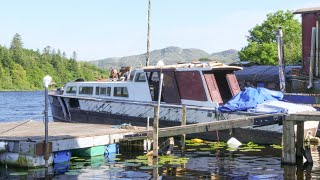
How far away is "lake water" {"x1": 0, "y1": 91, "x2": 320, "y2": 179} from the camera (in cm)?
1557

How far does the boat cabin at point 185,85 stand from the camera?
23375 millimetres

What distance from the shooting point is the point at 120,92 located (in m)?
27.0

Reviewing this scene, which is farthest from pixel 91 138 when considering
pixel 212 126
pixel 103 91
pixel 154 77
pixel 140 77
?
pixel 103 91

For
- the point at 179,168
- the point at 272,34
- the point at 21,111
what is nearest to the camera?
the point at 179,168

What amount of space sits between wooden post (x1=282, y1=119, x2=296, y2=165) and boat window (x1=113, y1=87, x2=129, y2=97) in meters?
11.7

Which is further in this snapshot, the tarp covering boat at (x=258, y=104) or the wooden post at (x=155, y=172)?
the tarp covering boat at (x=258, y=104)

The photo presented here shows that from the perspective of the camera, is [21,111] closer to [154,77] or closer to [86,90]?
[86,90]

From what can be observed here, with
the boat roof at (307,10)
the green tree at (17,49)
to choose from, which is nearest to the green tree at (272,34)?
the boat roof at (307,10)

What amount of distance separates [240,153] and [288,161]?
10.7 feet

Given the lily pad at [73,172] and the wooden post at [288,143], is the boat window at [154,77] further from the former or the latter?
the wooden post at [288,143]

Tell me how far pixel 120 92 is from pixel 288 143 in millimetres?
12558

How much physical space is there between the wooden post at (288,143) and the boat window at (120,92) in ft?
38.5

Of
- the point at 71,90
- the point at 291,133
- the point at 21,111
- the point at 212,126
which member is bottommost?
the point at 21,111

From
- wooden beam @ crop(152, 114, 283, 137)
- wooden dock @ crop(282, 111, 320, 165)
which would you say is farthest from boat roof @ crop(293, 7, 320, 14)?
wooden beam @ crop(152, 114, 283, 137)
